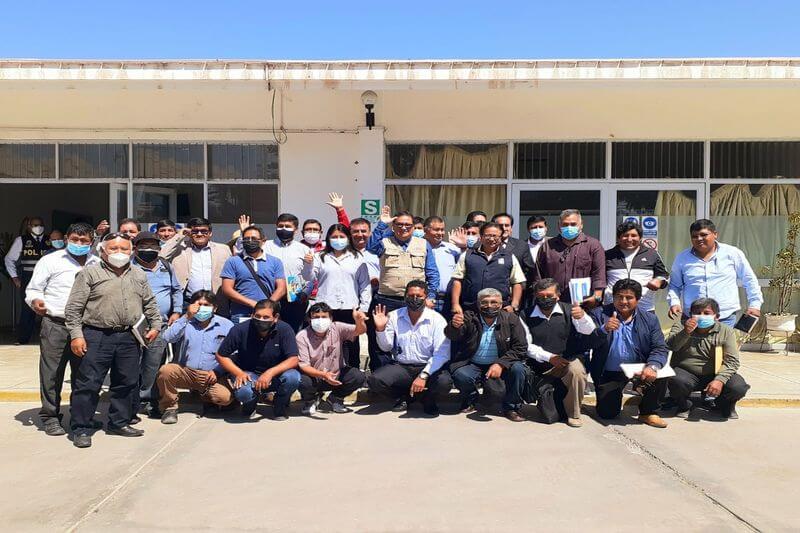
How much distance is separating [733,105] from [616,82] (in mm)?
2328

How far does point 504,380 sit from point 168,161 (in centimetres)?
616

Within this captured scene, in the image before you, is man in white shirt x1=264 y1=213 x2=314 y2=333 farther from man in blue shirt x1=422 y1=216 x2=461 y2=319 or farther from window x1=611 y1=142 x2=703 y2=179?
window x1=611 y1=142 x2=703 y2=179

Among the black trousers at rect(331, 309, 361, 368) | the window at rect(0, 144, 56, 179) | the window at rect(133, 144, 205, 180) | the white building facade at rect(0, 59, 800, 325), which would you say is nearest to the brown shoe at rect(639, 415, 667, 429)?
the black trousers at rect(331, 309, 361, 368)

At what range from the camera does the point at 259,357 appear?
589 centimetres

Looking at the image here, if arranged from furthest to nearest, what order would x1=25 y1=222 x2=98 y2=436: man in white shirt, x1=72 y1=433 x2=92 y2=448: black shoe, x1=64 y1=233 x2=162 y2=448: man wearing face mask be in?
1. x1=25 y1=222 x2=98 y2=436: man in white shirt
2. x1=64 y1=233 x2=162 y2=448: man wearing face mask
3. x1=72 y1=433 x2=92 y2=448: black shoe

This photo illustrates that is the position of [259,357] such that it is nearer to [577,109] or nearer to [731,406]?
[731,406]

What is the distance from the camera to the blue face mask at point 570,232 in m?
6.23

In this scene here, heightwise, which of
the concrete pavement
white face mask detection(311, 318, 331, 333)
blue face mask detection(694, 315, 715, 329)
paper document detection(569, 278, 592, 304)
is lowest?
the concrete pavement

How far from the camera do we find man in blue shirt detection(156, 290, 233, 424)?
19.1 ft

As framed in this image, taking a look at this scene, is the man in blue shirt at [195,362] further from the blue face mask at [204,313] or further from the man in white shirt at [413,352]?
the man in white shirt at [413,352]

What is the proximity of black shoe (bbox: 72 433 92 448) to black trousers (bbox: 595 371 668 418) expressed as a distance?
420cm

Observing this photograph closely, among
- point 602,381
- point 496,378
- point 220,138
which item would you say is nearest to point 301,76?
point 220,138

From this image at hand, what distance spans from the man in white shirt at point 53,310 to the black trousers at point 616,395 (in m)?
4.47

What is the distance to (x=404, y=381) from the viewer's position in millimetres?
6043
